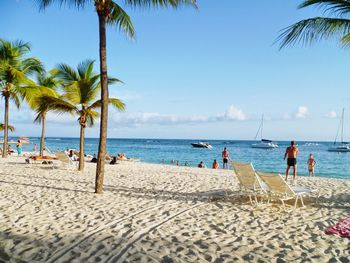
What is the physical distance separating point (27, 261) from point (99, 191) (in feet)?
14.6

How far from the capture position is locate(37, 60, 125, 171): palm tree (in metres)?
12.5

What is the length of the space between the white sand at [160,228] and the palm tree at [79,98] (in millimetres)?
4475

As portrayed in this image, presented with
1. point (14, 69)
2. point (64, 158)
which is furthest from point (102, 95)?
point (14, 69)

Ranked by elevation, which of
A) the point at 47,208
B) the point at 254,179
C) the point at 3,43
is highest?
the point at 3,43

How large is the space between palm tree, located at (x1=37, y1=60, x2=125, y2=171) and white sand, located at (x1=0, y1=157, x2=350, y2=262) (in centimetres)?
447

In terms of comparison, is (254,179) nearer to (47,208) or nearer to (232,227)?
(232,227)

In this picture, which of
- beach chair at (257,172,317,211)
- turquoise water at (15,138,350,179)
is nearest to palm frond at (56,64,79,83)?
beach chair at (257,172,317,211)

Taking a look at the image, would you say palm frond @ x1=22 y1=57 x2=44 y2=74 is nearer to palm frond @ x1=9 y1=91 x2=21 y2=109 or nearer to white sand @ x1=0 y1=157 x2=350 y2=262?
palm frond @ x1=9 y1=91 x2=21 y2=109

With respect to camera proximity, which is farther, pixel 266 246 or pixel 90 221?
pixel 90 221

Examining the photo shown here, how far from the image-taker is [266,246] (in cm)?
456

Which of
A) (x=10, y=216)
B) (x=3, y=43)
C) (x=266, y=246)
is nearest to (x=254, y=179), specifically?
(x=266, y=246)

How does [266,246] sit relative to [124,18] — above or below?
below

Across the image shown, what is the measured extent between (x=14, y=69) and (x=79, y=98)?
7100mm

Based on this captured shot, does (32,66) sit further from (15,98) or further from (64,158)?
(64,158)
